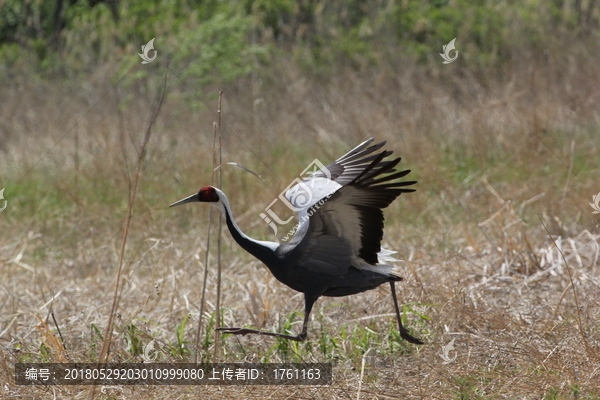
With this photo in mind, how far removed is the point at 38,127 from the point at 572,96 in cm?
650

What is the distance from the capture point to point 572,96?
8.19 m

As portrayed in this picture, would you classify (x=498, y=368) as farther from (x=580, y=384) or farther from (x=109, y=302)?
(x=109, y=302)

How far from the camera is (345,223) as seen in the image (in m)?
3.56

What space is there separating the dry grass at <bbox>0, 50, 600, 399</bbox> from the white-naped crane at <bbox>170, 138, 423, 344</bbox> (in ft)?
1.38

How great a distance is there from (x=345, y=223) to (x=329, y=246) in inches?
7.2

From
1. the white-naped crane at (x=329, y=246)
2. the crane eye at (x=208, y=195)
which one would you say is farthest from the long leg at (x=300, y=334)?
the crane eye at (x=208, y=195)

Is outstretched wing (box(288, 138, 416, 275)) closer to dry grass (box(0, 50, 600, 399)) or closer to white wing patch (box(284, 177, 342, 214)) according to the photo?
white wing patch (box(284, 177, 342, 214))

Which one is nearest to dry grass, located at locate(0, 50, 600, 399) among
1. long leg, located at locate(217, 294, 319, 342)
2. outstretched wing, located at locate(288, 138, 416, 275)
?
long leg, located at locate(217, 294, 319, 342)

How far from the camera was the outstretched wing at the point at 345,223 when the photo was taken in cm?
330

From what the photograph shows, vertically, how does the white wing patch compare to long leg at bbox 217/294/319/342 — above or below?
above

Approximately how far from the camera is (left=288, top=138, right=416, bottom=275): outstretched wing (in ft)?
10.8

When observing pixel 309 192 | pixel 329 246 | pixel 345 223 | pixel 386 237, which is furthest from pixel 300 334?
pixel 386 237

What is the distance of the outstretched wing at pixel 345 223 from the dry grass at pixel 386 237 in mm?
593

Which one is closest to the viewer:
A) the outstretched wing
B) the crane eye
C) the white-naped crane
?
the outstretched wing
